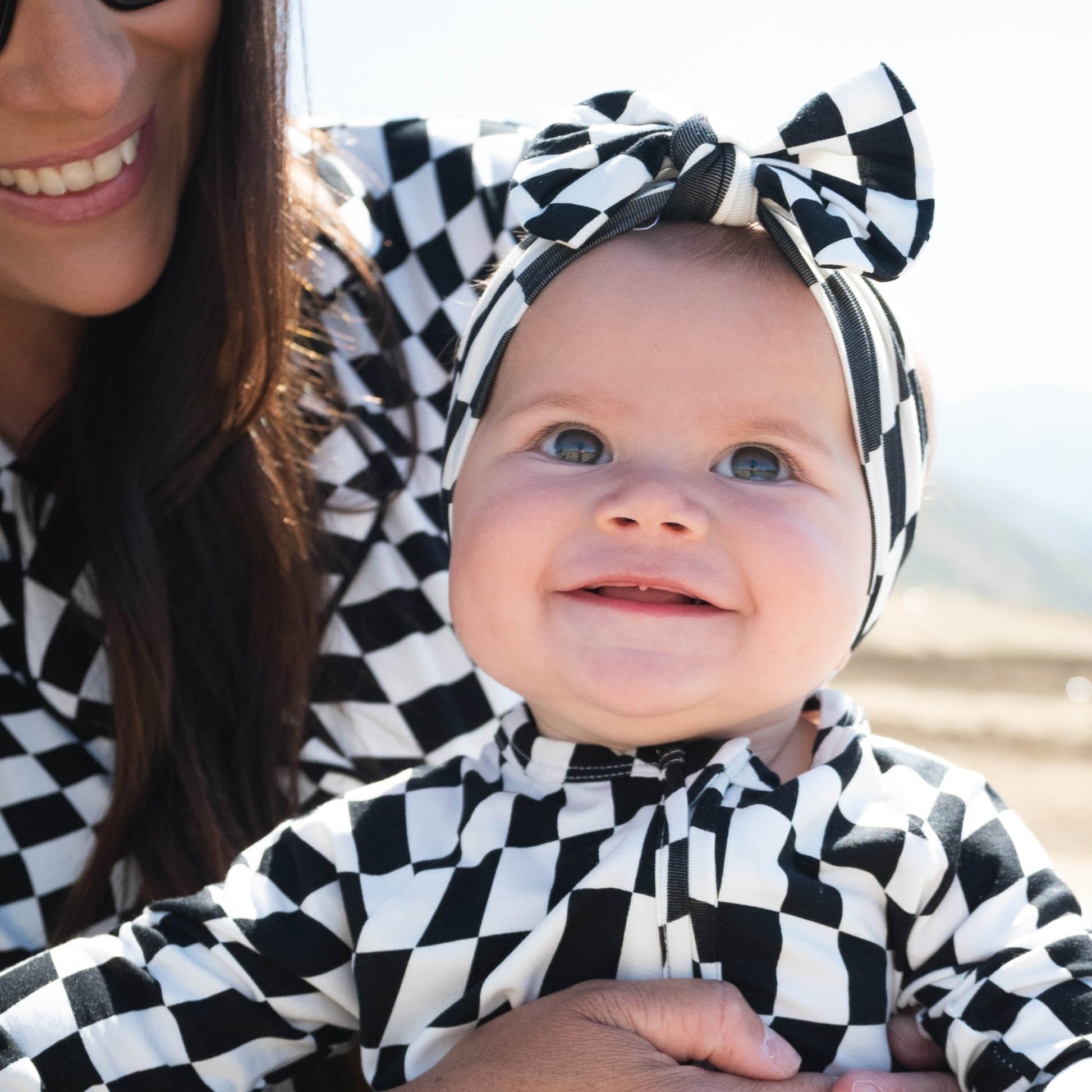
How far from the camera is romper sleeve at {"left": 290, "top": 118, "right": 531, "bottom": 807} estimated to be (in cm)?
195

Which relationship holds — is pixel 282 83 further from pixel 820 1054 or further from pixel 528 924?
pixel 820 1054

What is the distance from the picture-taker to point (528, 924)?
130 centimetres

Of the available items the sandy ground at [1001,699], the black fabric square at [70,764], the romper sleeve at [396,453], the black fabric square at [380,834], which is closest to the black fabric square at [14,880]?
the black fabric square at [70,764]

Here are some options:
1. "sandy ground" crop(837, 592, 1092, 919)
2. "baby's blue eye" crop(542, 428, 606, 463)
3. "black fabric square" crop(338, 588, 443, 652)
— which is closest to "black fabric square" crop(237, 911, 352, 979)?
"baby's blue eye" crop(542, 428, 606, 463)

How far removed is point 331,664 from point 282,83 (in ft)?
2.84

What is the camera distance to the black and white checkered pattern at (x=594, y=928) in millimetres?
1246

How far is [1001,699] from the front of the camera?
291 inches

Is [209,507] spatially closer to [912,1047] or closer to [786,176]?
[786,176]

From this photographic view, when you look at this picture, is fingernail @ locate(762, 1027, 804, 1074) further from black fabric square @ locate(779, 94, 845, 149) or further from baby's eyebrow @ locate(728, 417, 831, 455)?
black fabric square @ locate(779, 94, 845, 149)

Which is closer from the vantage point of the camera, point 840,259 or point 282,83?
point 840,259

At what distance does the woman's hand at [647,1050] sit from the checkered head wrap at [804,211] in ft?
1.67

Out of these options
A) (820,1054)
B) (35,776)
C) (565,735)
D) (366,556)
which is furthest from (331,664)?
(820,1054)

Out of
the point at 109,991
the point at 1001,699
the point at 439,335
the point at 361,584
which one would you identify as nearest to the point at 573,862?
the point at 109,991

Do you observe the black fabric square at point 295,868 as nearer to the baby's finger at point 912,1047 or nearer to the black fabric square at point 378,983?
the black fabric square at point 378,983
